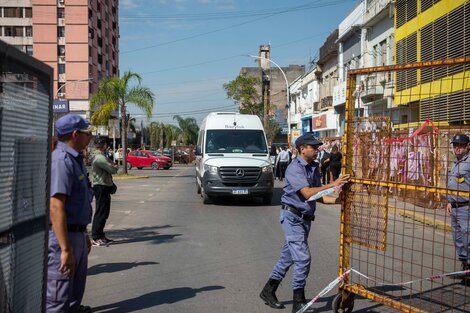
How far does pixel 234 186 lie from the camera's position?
1436 centimetres

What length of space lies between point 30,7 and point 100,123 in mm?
38322

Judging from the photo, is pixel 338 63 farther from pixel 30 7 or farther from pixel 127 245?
pixel 30 7

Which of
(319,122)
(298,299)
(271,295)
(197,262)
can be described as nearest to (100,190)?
(197,262)

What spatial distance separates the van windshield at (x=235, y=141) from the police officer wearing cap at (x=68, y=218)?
1126cm

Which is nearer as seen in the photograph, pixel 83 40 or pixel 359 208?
pixel 359 208

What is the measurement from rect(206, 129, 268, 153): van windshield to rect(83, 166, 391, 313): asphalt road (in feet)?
8.20

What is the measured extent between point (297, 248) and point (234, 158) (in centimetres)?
965

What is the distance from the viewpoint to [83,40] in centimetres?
6306

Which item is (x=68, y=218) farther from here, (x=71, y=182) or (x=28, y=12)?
(x=28, y=12)

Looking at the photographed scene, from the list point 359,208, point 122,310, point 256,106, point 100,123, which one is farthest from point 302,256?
point 256,106

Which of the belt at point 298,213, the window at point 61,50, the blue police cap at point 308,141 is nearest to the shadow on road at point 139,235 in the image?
the belt at point 298,213

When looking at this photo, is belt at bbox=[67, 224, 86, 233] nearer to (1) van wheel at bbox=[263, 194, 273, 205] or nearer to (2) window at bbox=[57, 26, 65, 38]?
(1) van wheel at bbox=[263, 194, 273, 205]

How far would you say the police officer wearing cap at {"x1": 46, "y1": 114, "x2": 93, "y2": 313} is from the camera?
367 cm

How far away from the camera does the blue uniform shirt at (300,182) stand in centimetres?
509
